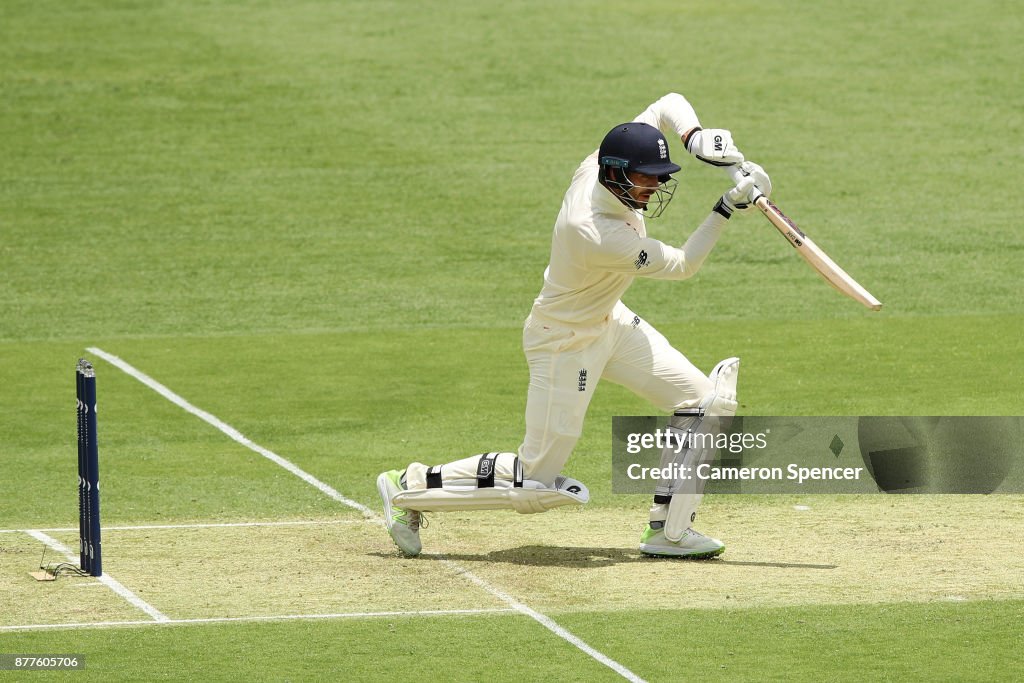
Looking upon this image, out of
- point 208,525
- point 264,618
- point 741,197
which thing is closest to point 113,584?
point 264,618

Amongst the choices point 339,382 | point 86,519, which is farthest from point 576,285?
point 339,382

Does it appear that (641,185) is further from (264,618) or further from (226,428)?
(226,428)

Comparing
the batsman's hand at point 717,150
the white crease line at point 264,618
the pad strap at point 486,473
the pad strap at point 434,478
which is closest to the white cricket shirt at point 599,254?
the batsman's hand at point 717,150

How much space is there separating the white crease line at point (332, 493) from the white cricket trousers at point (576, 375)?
81cm

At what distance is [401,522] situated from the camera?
9055 millimetres

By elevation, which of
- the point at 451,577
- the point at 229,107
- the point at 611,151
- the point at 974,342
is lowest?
the point at 451,577

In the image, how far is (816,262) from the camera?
8609 mm

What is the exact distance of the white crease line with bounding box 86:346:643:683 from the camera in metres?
7.32

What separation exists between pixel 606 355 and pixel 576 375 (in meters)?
0.26

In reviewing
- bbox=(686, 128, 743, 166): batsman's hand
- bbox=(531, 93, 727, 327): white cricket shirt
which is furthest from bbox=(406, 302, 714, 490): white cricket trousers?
bbox=(686, 128, 743, 166): batsman's hand

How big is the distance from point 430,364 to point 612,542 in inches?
217

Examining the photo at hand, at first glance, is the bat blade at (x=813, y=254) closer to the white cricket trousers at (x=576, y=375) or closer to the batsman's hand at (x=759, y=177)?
the batsman's hand at (x=759, y=177)

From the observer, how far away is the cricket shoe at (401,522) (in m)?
9.04

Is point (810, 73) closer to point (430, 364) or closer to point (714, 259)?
point (714, 259)
